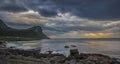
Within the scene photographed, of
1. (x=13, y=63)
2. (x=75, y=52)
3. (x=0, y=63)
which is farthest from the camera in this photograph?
(x=75, y=52)

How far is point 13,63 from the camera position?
30781 millimetres

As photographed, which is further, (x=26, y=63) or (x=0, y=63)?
(x=26, y=63)

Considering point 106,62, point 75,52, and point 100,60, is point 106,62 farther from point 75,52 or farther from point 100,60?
point 75,52

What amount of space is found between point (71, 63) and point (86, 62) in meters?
3.06

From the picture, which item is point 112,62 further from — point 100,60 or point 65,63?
point 65,63

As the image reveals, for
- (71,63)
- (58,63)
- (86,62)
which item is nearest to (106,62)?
(86,62)

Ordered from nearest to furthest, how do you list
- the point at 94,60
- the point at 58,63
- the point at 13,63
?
the point at 13,63 → the point at 58,63 → the point at 94,60

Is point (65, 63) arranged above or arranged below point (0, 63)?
below

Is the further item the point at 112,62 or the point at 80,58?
the point at 80,58

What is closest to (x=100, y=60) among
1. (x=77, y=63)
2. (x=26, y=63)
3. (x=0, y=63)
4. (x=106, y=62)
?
(x=106, y=62)

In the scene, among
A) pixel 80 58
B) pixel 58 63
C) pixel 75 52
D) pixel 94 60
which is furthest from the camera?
pixel 75 52

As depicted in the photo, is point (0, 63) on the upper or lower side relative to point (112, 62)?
upper

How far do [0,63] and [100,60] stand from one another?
2480 centimetres

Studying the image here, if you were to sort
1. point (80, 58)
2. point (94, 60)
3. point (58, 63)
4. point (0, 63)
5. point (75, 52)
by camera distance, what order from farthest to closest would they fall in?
1. point (75, 52)
2. point (80, 58)
3. point (94, 60)
4. point (58, 63)
5. point (0, 63)
